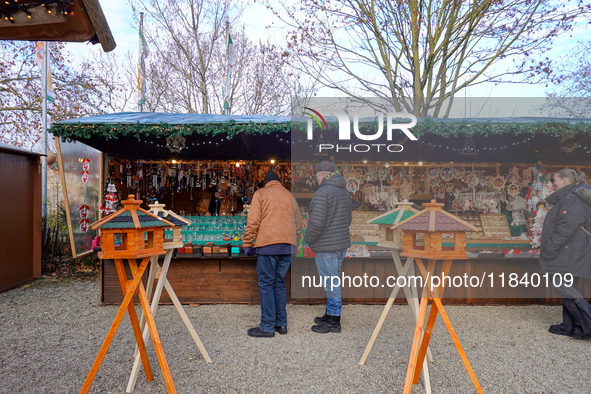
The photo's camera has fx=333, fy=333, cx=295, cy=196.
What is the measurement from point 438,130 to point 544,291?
281 centimetres

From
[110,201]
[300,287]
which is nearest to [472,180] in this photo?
[300,287]

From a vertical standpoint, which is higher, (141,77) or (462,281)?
(141,77)

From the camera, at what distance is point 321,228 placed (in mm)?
3600

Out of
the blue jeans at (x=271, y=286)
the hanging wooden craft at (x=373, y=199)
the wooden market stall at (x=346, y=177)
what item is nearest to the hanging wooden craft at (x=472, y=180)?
the wooden market stall at (x=346, y=177)

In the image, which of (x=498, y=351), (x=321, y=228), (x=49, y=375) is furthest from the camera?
(x=321, y=228)

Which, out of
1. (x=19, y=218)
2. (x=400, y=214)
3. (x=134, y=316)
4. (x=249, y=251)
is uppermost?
(x=400, y=214)

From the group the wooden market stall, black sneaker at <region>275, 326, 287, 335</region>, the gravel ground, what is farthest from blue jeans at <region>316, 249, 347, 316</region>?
the wooden market stall

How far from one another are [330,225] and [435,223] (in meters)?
1.42

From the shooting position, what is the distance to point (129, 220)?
249cm

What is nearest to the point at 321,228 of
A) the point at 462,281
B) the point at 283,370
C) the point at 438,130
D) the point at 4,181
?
the point at 283,370

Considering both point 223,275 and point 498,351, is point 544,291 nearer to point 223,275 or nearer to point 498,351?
point 498,351

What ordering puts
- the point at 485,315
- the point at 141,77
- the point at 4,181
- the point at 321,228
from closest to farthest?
the point at 321,228
the point at 485,315
the point at 4,181
the point at 141,77

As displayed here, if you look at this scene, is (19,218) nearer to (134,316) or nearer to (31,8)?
(134,316)

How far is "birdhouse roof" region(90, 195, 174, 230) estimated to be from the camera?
2.44 m
